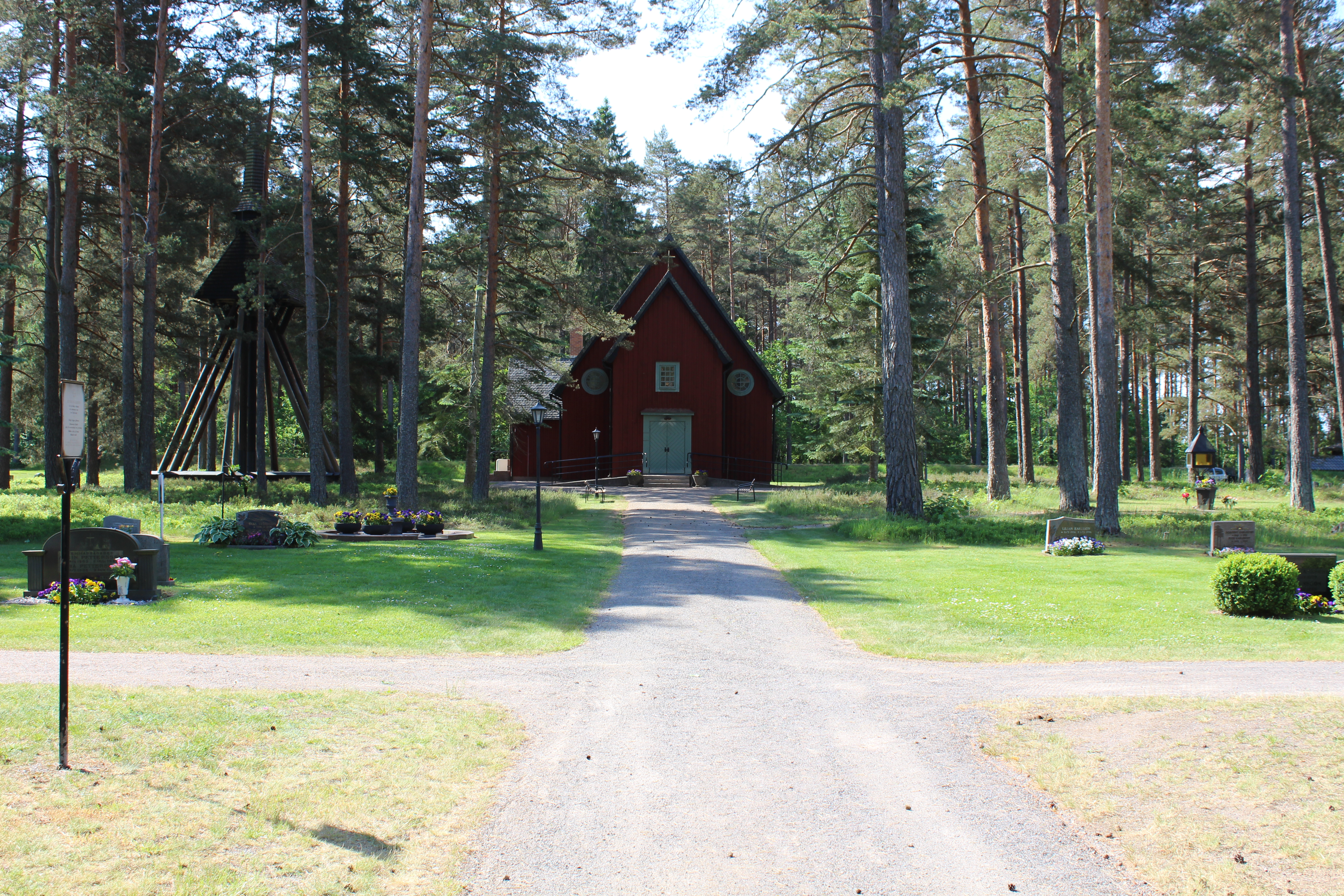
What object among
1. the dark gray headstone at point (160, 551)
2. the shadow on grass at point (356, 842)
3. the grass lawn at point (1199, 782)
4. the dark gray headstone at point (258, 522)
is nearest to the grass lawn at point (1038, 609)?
the grass lawn at point (1199, 782)

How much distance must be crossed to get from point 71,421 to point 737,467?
107ft

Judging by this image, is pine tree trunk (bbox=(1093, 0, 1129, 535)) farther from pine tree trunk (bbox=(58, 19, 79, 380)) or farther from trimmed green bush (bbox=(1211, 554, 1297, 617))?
pine tree trunk (bbox=(58, 19, 79, 380))

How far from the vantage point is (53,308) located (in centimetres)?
2408

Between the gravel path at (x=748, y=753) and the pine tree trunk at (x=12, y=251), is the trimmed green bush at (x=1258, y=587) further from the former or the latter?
the pine tree trunk at (x=12, y=251)

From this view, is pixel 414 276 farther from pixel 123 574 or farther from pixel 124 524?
pixel 123 574

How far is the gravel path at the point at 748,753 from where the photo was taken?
4.21 metres

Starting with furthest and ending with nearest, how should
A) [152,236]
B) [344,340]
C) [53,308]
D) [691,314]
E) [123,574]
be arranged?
[691,314], [53,308], [344,340], [152,236], [123,574]

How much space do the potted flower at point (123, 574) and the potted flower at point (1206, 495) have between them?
959 inches

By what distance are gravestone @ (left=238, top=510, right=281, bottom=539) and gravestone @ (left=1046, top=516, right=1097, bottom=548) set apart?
14.7m

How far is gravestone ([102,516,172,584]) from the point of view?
35.3ft

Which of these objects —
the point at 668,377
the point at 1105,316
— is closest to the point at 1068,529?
the point at 1105,316

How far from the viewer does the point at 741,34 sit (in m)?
16.5

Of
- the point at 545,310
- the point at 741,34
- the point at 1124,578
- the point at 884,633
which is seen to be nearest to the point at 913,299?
the point at 545,310

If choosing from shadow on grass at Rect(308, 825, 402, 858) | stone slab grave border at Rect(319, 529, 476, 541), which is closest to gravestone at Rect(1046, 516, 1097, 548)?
stone slab grave border at Rect(319, 529, 476, 541)
